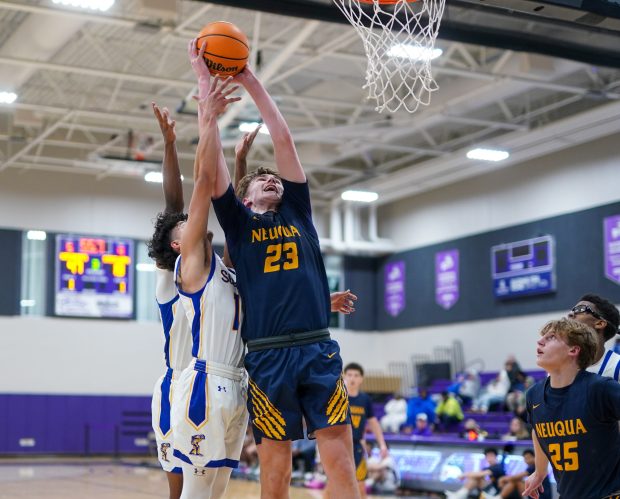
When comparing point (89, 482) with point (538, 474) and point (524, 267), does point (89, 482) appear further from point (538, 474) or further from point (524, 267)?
point (538, 474)

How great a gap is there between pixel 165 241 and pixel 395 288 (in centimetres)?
2108

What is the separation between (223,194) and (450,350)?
1958cm

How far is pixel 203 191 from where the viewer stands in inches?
177

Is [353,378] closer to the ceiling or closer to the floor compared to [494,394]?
closer to the ceiling

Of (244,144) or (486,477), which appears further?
(486,477)

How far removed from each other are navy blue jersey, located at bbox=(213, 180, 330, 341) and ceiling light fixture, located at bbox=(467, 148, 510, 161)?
15308 mm

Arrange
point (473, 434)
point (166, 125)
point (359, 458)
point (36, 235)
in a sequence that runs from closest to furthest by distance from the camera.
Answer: point (166, 125)
point (359, 458)
point (473, 434)
point (36, 235)

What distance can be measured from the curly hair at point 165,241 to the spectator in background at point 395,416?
15.3 metres

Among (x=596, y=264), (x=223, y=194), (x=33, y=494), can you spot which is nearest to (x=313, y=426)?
(x=223, y=194)

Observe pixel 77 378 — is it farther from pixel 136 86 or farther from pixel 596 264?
pixel 596 264

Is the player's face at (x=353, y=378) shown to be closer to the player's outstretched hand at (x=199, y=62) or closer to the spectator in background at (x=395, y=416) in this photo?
the player's outstretched hand at (x=199, y=62)

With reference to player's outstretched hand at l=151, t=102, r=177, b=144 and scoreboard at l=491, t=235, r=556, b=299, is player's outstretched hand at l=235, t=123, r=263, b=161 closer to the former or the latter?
player's outstretched hand at l=151, t=102, r=177, b=144

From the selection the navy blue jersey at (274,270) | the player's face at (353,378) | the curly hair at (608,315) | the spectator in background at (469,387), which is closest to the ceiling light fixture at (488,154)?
the spectator in background at (469,387)

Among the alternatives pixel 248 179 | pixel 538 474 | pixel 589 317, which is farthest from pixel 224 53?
pixel 538 474
